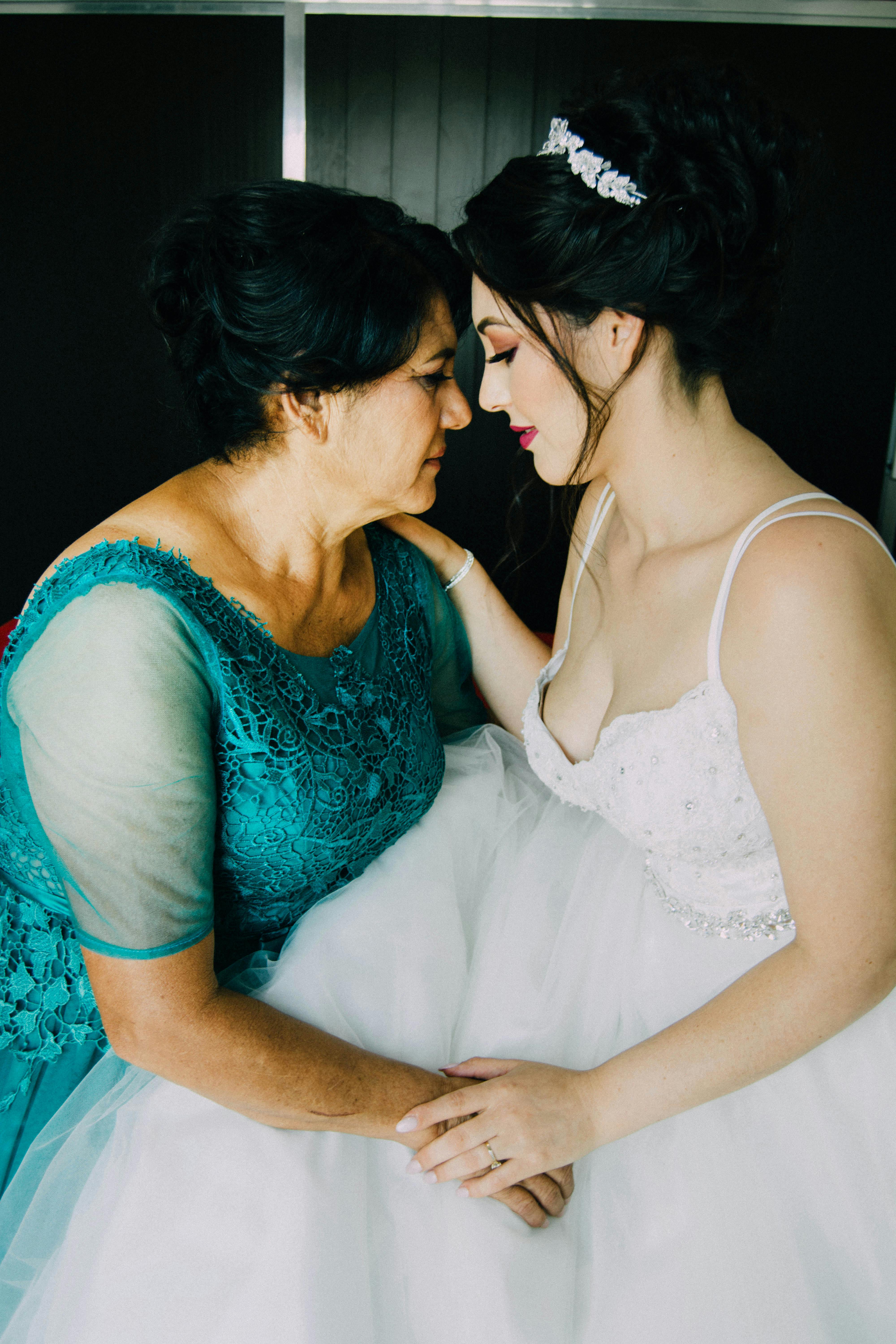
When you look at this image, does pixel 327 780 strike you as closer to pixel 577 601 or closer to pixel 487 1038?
pixel 487 1038

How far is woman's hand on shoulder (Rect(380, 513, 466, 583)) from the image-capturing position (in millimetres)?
1645

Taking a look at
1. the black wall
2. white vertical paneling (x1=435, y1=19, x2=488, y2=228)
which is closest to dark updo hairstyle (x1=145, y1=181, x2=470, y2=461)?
white vertical paneling (x1=435, y1=19, x2=488, y2=228)

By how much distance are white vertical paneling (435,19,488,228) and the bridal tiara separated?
108 inches

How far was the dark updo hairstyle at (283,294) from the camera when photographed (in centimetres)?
112

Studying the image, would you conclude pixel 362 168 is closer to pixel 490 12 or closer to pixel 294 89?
pixel 294 89

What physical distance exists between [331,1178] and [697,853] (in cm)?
56

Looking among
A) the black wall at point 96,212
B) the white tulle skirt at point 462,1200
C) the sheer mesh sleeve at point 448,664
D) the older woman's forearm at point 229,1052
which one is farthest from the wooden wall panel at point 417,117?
the older woman's forearm at point 229,1052

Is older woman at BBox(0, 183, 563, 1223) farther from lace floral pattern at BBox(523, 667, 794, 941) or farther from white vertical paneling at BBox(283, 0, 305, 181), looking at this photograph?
white vertical paneling at BBox(283, 0, 305, 181)

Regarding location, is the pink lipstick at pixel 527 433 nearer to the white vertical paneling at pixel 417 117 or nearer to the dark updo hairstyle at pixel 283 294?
the dark updo hairstyle at pixel 283 294

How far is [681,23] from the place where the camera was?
3.51 meters

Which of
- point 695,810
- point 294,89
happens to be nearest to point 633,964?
point 695,810

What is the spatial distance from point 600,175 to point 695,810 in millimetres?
729

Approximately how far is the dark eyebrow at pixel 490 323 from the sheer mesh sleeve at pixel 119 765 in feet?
1.82

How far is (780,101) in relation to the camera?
3.47m
